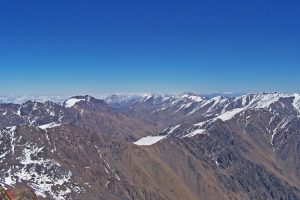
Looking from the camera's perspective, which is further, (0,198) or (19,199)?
(19,199)

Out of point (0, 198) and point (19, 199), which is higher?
point (0, 198)
